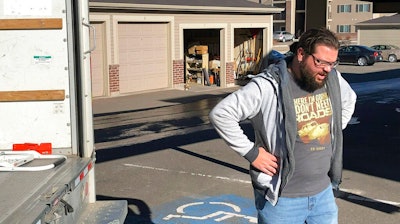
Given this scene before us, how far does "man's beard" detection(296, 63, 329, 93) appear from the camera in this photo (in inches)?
138

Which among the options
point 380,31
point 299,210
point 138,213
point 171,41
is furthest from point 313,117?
point 380,31

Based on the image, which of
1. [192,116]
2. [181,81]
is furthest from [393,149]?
[181,81]

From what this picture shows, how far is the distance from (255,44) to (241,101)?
22.2 meters

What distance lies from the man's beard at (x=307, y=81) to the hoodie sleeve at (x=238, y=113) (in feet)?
0.88

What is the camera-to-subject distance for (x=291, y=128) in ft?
11.6

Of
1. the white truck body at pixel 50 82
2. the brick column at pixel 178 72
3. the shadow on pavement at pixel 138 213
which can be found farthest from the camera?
the brick column at pixel 178 72

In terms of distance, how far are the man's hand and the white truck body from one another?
140 centimetres

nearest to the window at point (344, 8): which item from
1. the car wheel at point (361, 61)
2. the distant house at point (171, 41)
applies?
the car wheel at point (361, 61)

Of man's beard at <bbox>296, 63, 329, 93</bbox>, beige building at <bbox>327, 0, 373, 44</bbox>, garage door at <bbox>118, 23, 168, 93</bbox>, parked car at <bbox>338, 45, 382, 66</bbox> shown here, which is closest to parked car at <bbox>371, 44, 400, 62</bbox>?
parked car at <bbox>338, 45, 382, 66</bbox>

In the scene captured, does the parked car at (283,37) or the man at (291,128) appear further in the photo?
the parked car at (283,37)

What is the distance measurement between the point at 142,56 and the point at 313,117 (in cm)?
1734

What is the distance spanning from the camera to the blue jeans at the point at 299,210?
11.9 ft

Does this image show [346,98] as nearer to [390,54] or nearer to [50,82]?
[50,82]

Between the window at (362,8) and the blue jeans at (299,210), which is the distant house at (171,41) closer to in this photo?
the blue jeans at (299,210)
